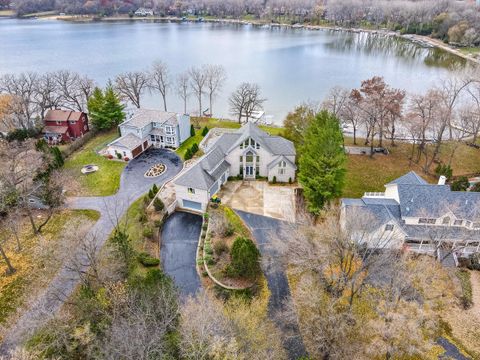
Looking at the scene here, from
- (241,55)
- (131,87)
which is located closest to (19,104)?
(131,87)

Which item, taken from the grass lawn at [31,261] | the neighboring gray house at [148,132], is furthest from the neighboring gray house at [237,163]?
the grass lawn at [31,261]

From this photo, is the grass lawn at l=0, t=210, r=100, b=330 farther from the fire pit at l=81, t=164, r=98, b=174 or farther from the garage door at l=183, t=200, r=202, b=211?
the fire pit at l=81, t=164, r=98, b=174

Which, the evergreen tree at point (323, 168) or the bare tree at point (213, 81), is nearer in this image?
the evergreen tree at point (323, 168)

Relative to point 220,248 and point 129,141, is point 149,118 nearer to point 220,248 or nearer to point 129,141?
point 129,141

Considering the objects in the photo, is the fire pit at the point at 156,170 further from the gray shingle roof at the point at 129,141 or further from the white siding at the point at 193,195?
the white siding at the point at 193,195

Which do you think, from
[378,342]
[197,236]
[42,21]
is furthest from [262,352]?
[42,21]

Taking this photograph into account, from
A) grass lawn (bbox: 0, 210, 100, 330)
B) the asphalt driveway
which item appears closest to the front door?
the asphalt driveway

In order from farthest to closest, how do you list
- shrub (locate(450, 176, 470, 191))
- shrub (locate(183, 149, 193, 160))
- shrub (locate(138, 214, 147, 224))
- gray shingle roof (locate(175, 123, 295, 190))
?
shrub (locate(183, 149, 193, 160)) < shrub (locate(450, 176, 470, 191)) < gray shingle roof (locate(175, 123, 295, 190)) < shrub (locate(138, 214, 147, 224))
